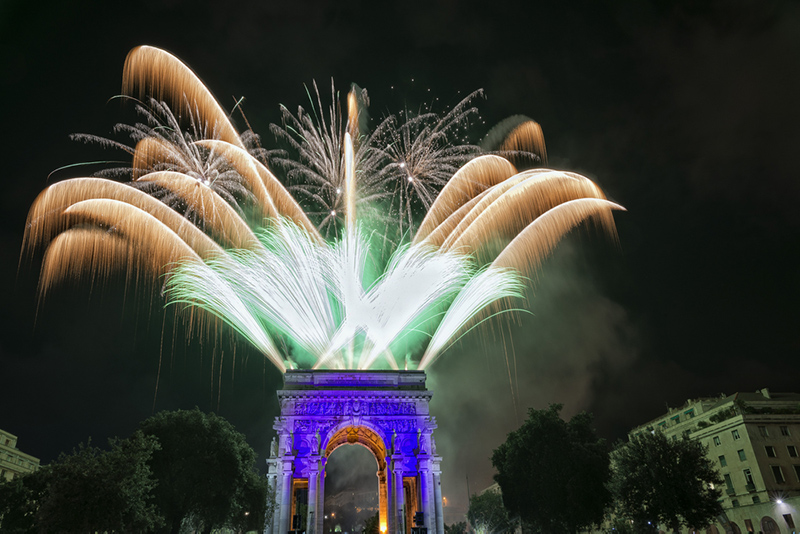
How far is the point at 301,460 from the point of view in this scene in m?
44.7

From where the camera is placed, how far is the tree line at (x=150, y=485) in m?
29.7

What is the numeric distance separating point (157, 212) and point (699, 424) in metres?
68.0

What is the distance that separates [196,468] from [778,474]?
57779 mm

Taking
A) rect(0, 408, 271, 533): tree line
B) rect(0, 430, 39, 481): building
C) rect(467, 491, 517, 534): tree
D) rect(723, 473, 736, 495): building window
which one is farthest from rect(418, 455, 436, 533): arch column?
rect(0, 430, 39, 481): building

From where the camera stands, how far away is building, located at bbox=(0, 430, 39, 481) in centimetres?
7169

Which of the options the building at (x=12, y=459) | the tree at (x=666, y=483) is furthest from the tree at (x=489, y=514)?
the building at (x=12, y=459)

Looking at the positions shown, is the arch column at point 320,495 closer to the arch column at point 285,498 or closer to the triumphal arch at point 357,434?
the triumphal arch at point 357,434

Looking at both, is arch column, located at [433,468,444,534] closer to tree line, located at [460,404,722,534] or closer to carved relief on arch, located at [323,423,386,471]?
carved relief on arch, located at [323,423,386,471]

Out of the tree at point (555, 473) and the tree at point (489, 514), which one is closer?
the tree at point (555, 473)

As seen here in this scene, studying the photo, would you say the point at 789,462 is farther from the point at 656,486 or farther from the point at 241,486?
the point at 241,486

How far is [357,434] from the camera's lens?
1978 inches

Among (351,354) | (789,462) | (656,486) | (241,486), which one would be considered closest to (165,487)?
(241,486)

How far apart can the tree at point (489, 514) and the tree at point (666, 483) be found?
42977 mm

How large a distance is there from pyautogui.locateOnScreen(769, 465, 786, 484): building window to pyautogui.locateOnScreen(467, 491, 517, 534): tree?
38804mm
